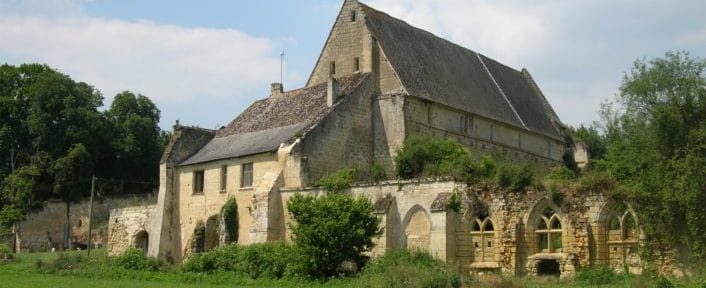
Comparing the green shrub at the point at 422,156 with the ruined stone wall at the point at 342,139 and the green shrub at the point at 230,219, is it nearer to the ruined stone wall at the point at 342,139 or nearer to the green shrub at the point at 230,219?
the ruined stone wall at the point at 342,139

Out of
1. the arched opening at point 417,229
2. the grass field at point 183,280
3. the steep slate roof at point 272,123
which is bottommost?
the grass field at point 183,280

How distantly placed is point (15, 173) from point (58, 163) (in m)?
2.94

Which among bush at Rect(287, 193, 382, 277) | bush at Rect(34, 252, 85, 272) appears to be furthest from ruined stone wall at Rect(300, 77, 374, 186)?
bush at Rect(34, 252, 85, 272)

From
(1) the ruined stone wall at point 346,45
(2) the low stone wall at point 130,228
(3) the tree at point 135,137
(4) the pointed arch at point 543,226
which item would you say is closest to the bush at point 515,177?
(4) the pointed arch at point 543,226

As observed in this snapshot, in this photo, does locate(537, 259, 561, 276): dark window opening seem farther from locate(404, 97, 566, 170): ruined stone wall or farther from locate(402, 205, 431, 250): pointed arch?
locate(404, 97, 566, 170): ruined stone wall

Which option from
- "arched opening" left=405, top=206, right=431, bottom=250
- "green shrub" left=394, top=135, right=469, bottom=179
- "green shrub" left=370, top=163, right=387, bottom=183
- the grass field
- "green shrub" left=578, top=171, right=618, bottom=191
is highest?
"green shrub" left=394, top=135, right=469, bottom=179

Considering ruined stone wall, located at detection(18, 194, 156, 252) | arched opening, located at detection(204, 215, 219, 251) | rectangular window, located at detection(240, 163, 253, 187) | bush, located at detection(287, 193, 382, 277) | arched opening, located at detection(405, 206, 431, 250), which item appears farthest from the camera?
ruined stone wall, located at detection(18, 194, 156, 252)

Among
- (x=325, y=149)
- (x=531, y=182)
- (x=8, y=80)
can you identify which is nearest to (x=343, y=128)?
(x=325, y=149)

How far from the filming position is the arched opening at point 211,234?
38.2 metres

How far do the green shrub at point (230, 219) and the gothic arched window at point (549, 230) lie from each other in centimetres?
1387

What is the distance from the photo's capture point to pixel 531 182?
2773 cm

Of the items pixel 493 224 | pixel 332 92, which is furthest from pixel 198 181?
pixel 493 224

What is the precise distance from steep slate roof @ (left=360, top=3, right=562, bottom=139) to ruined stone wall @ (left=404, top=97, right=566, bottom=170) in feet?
1.24

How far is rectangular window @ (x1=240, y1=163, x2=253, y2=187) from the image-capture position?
36.6 meters
